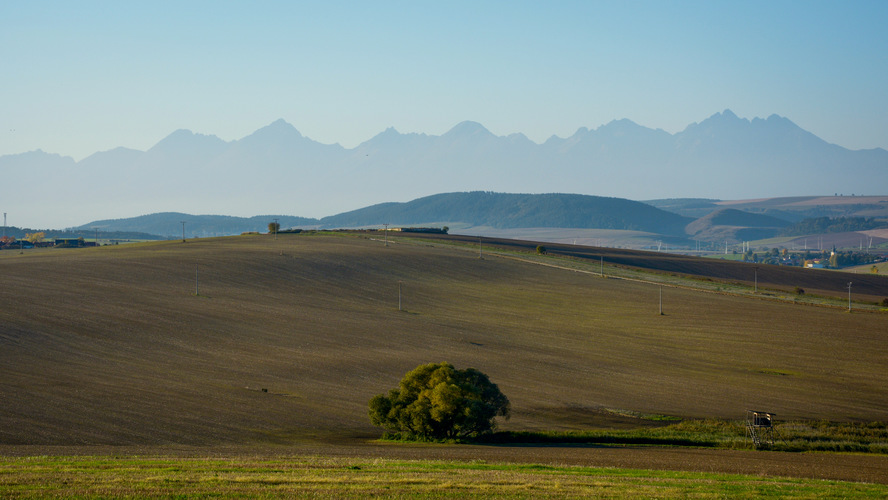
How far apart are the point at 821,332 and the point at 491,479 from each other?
6056cm

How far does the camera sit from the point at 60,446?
2831cm

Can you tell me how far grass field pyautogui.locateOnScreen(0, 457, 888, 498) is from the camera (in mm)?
17797

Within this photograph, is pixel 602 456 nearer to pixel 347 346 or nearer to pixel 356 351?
pixel 356 351

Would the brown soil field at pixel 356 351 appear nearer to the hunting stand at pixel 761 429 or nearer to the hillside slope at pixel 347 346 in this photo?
the hillside slope at pixel 347 346

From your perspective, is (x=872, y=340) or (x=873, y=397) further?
(x=872, y=340)

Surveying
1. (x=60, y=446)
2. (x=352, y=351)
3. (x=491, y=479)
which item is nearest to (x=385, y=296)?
(x=352, y=351)

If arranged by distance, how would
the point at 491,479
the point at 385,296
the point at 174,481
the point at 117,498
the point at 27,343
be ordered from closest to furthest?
the point at 117,498, the point at 174,481, the point at 491,479, the point at 27,343, the point at 385,296

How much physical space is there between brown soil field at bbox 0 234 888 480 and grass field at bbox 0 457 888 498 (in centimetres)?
432

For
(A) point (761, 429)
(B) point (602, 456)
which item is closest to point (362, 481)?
(B) point (602, 456)

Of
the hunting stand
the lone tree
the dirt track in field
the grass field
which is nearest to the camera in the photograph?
the grass field

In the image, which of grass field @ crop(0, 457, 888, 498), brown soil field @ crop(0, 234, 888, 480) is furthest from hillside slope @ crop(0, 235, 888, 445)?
grass field @ crop(0, 457, 888, 498)

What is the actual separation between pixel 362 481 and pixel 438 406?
14488mm

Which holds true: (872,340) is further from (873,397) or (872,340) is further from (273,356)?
(273,356)

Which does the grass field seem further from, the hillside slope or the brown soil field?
the hillside slope
